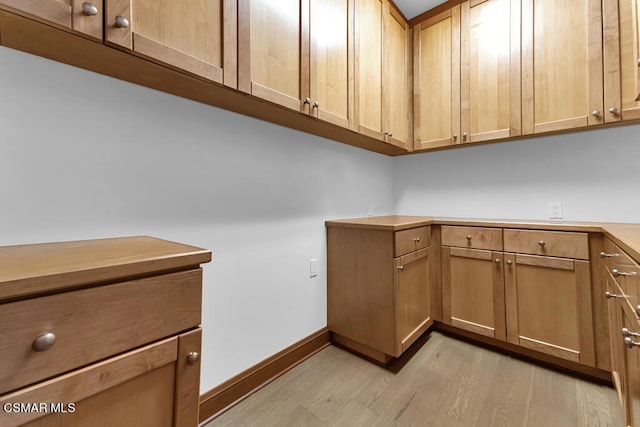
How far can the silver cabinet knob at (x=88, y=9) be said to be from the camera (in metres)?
0.76

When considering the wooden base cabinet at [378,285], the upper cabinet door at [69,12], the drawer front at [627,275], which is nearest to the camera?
the upper cabinet door at [69,12]

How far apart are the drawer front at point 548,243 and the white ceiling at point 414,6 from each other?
180 centimetres

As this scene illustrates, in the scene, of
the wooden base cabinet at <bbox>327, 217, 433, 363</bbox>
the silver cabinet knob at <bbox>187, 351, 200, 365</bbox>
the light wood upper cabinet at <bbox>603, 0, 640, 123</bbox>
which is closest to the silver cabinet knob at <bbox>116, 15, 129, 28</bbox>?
the silver cabinet knob at <bbox>187, 351, 200, 365</bbox>

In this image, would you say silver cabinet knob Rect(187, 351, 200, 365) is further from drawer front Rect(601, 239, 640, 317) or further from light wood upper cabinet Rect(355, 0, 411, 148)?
light wood upper cabinet Rect(355, 0, 411, 148)

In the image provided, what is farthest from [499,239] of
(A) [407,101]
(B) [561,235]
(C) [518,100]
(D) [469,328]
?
(A) [407,101]

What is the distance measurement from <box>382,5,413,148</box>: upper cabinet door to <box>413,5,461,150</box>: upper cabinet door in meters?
0.07

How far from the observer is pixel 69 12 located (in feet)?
2.44

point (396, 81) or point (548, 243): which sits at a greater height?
point (396, 81)

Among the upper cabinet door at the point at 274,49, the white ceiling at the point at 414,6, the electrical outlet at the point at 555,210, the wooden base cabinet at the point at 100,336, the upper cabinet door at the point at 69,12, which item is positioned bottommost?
the wooden base cabinet at the point at 100,336

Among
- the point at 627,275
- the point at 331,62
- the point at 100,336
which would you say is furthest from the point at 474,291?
the point at 100,336

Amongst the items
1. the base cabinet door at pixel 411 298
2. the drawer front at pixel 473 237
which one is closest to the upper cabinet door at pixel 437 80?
the drawer front at pixel 473 237

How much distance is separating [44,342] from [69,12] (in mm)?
844

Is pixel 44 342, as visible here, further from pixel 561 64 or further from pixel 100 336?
pixel 561 64

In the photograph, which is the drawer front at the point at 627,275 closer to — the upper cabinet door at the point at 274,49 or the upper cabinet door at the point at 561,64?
the upper cabinet door at the point at 561,64
